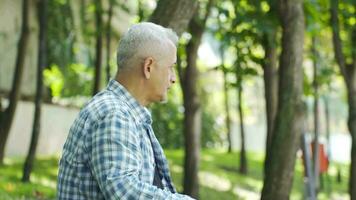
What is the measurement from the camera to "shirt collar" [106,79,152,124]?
3.10 m

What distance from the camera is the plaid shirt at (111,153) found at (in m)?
2.84

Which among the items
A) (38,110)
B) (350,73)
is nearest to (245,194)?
(350,73)

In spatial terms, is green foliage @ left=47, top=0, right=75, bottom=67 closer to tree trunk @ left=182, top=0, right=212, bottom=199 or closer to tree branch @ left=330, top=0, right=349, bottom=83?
tree trunk @ left=182, top=0, right=212, bottom=199

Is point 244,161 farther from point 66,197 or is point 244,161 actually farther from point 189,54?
point 66,197

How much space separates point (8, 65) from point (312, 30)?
1202 centimetres

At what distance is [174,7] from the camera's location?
6816mm

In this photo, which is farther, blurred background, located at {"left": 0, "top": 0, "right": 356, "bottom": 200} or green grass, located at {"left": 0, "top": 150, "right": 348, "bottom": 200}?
green grass, located at {"left": 0, "top": 150, "right": 348, "bottom": 200}

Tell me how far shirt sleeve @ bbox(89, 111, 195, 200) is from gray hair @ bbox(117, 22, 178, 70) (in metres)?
0.30

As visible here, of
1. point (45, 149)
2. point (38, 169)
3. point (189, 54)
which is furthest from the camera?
point (45, 149)

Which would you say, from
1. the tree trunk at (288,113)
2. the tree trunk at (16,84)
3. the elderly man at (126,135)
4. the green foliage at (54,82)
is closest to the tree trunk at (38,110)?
the tree trunk at (16,84)

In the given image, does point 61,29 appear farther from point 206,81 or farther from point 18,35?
point 206,81

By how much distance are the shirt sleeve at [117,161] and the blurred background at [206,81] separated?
399 centimetres

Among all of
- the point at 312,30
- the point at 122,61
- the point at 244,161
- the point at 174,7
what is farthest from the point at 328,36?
Result: the point at 122,61

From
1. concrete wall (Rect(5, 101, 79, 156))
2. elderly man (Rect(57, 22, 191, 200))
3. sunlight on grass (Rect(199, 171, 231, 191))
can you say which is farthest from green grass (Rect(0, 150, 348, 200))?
elderly man (Rect(57, 22, 191, 200))
